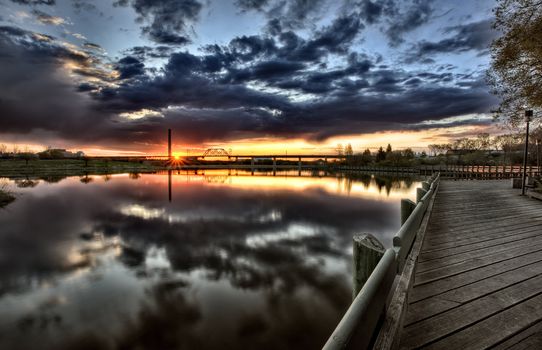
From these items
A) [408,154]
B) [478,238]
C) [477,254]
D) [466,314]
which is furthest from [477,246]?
[408,154]

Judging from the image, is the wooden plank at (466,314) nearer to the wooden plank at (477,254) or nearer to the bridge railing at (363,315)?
the bridge railing at (363,315)

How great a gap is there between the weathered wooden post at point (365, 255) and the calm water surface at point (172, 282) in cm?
396

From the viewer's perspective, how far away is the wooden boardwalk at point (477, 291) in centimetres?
290

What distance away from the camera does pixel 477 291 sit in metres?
3.95

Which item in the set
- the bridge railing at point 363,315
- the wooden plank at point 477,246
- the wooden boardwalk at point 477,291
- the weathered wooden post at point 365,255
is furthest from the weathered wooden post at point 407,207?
the bridge railing at point 363,315

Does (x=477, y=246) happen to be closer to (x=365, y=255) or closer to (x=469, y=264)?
(x=469, y=264)

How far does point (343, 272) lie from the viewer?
10531mm

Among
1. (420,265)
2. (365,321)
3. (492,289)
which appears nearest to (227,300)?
(420,265)

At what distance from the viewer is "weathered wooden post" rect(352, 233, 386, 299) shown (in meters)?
2.98

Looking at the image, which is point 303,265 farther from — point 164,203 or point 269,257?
point 164,203

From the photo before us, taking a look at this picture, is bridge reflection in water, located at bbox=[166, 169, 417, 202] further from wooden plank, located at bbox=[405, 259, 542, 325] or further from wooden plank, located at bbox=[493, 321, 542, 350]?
wooden plank, located at bbox=[493, 321, 542, 350]

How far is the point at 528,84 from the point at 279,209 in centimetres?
1804

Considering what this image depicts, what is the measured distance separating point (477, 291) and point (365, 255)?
6.92ft

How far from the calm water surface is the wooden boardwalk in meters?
3.22
